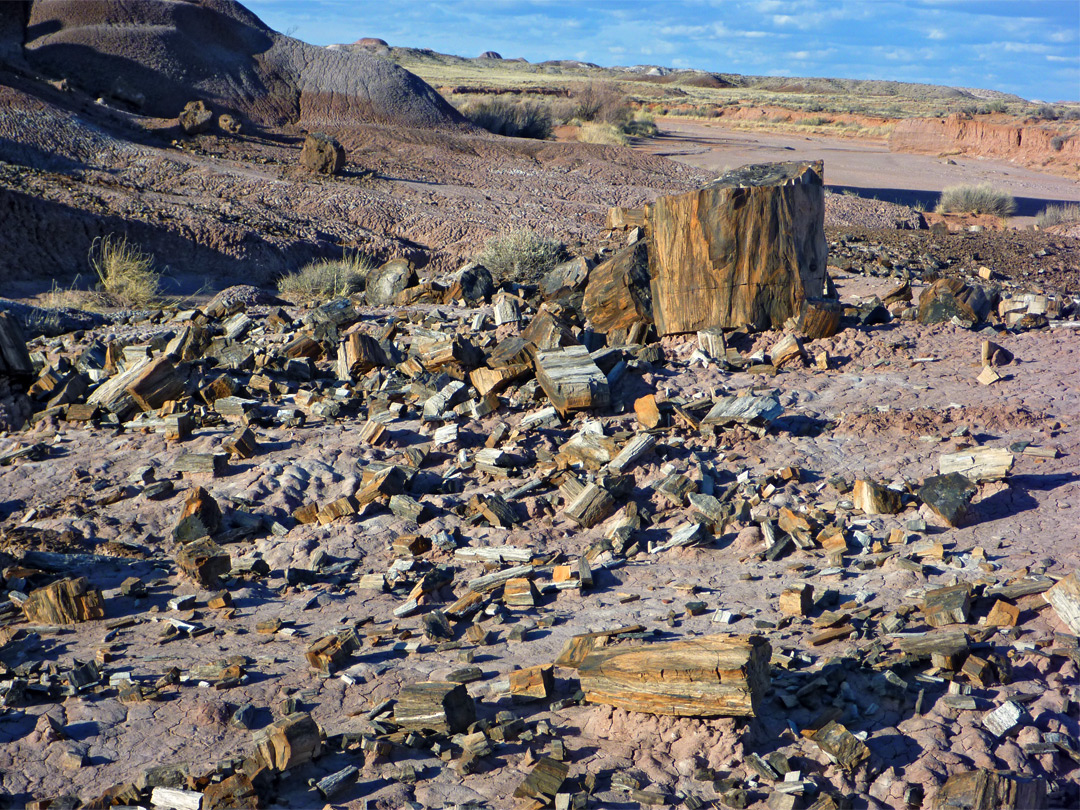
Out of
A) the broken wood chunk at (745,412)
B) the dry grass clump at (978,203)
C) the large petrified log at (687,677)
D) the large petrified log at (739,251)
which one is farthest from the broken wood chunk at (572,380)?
the dry grass clump at (978,203)

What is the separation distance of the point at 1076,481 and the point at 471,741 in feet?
10.5

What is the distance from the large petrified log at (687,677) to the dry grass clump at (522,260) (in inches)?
264

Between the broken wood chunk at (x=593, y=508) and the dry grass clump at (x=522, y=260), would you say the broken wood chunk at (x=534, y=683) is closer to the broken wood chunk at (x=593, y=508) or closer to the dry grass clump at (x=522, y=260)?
the broken wood chunk at (x=593, y=508)

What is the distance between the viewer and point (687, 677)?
2533 millimetres

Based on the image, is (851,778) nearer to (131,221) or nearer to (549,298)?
(549,298)

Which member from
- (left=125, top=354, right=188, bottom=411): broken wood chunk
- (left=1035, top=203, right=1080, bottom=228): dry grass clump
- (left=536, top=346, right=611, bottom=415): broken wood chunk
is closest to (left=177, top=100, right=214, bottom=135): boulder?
(left=125, top=354, right=188, bottom=411): broken wood chunk

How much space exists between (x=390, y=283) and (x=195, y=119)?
1131cm

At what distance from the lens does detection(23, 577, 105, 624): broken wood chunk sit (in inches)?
140

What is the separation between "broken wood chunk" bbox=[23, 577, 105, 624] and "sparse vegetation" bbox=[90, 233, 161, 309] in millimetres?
6928

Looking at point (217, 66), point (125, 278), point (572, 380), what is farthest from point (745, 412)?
point (217, 66)

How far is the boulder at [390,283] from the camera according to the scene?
8156mm

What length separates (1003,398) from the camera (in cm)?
491

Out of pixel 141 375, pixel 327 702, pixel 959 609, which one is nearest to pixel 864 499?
pixel 959 609

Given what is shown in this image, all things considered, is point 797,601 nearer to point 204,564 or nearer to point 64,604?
point 204,564
